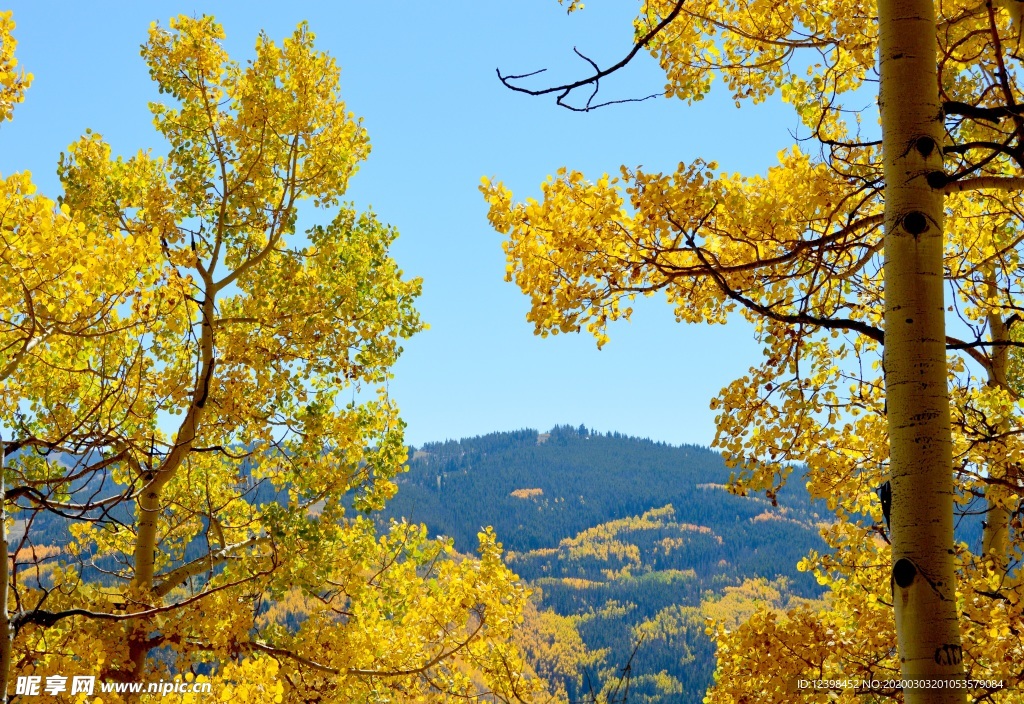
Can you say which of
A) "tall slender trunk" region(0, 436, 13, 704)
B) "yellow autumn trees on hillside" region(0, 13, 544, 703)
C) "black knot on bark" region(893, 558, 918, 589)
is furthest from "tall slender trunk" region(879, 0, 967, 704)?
"yellow autumn trees on hillside" region(0, 13, 544, 703)

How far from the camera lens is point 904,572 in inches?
93.7

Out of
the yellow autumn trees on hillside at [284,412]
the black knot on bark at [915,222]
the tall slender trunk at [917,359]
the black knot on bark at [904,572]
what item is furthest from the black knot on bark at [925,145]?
the yellow autumn trees on hillside at [284,412]

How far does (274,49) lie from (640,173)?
538cm

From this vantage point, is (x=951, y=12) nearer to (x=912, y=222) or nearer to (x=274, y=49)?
(x=912, y=222)

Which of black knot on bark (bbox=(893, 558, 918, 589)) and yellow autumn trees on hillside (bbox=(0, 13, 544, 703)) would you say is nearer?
black knot on bark (bbox=(893, 558, 918, 589))

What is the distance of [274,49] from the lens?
800 centimetres

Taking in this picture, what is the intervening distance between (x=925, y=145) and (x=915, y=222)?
0.28 m

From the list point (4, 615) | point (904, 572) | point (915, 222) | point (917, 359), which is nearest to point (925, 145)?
point (915, 222)

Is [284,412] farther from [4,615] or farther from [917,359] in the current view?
[917,359]

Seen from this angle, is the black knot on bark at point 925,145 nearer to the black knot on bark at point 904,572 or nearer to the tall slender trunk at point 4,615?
the black knot on bark at point 904,572

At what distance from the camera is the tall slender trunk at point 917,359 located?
2.34m

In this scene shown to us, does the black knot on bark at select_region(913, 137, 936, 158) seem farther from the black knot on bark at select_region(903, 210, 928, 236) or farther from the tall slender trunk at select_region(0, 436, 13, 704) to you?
the tall slender trunk at select_region(0, 436, 13, 704)

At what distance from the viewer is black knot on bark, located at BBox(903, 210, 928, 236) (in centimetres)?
261

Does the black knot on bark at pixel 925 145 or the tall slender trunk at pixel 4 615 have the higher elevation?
the black knot on bark at pixel 925 145
